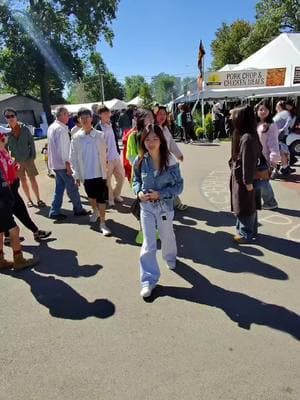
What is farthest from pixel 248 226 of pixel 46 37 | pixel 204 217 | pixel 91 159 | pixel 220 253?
pixel 46 37

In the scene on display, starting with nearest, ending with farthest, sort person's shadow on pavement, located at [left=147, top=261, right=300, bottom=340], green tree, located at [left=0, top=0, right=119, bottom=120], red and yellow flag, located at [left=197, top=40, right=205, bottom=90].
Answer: person's shadow on pavement, located at [left=147, top=261, right=300, bottom=340]
red and yellow flag, located at [left=197, top=40, right=205, bottom=90]
green tree, located at [left=0, top=0, right=119, bottom=120]

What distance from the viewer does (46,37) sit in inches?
1298

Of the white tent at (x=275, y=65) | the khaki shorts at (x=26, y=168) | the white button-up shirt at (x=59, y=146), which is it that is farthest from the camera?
the white tent at (x=275, y=65)

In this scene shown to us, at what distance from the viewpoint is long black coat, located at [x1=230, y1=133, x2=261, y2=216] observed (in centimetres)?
434

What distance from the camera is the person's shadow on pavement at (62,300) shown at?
11.4ft

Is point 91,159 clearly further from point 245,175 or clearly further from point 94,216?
point 245,175

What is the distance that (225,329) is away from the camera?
3.08 m

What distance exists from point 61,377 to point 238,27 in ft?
179

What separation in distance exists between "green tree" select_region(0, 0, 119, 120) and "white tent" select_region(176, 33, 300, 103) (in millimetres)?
19419

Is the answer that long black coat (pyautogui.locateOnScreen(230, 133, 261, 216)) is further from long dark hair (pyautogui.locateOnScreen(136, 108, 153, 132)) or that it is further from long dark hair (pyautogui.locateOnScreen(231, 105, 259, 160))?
long dark hair (pyautogui.locateOnScreen(136, 108, 153, 132))

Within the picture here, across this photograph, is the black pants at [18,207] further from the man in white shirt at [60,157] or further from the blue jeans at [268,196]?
the blue jeans at [268,196]

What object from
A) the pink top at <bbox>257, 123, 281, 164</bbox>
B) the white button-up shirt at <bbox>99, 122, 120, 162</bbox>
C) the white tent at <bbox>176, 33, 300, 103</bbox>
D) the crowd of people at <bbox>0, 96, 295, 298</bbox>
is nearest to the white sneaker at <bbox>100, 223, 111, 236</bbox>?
the crowd of people at <bbox>0, 96, 295, 298</bbox>

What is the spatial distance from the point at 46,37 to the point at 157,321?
1383 inches

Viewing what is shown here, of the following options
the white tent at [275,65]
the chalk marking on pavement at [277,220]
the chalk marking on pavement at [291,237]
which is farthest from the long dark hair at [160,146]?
the white tent at [275,65]
